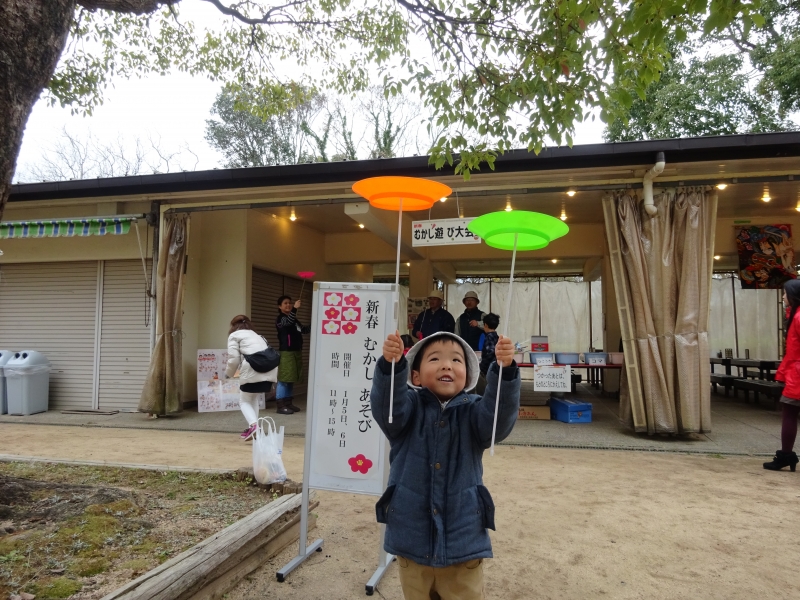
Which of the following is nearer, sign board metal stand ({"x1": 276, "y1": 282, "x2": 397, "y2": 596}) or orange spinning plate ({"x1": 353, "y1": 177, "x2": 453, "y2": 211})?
orange spinning plate ({"x1": 353, "y1": 177, "x2": 453, "y2": 211})

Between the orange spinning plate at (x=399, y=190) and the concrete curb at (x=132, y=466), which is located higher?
the orange spinning plate at (x=399, y=190)

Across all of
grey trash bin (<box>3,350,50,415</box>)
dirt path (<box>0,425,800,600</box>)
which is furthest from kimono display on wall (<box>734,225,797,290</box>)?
grey trash bin (<box>3,350,50,415</box>)

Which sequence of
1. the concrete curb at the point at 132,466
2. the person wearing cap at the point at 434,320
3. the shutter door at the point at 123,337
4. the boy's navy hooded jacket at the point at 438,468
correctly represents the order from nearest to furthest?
the boy's navy hooded jacket at the point at 438,468
the concrete curb at the point at 132,466
the shutter door at the point at 123,337
the person wearing cap at the point at 434,320

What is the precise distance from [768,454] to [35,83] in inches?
272

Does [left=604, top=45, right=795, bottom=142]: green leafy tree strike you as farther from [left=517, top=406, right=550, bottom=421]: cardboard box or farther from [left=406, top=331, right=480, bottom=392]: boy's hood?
[left=406, top=331, right=480, bottom=392]: boy's hood

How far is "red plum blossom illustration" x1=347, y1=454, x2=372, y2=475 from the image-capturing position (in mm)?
3035

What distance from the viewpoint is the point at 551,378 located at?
7418mm

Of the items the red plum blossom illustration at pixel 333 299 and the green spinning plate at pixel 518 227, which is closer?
the green spinning plate at pixel 518 227

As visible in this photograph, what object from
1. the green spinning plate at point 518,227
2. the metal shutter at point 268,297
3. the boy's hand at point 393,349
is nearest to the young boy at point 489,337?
the metal shutter at point 268,297

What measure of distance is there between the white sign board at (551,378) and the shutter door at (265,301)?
5.01m

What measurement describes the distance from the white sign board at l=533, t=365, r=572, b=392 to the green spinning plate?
5300 millimetres

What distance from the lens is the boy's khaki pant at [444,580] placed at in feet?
6.02

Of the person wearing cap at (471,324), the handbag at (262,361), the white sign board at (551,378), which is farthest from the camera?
the person wearing cap at (471,324)

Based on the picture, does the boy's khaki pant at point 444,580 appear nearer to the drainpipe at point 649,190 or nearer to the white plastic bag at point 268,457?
the white plastic bag at point 268,457
